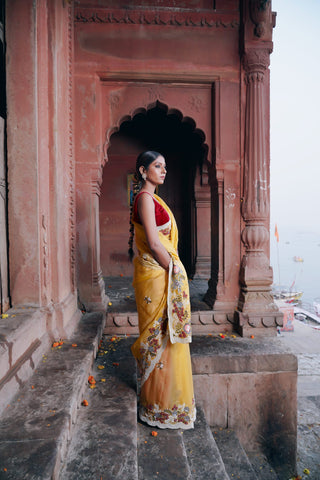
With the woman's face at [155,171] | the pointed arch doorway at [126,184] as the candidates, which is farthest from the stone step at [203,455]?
the pointed arch doorway at [126,184]

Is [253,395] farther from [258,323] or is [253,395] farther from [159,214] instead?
[159,214]

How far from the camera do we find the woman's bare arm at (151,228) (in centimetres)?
232

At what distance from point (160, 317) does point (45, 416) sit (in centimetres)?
99

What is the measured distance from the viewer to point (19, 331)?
7.55 ft

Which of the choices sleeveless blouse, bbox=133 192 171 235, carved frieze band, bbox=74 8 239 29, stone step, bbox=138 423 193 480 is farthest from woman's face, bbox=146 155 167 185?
carved frieze band, bbox=74 8 239 29

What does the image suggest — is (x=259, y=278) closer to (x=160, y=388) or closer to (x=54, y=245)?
(x=160, y=388)

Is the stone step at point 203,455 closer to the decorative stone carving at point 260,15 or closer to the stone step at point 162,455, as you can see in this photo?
the stone step at point 162,455

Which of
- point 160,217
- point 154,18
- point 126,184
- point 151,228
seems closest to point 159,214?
point 160,217

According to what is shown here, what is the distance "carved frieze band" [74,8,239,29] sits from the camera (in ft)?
13.2

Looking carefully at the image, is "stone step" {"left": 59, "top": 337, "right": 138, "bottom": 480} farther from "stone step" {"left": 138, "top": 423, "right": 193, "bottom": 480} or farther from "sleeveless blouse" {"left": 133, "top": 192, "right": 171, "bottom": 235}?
"sleeveless blouse" {"left": 133, "top": 192, "right": 171, "bottom": 235}

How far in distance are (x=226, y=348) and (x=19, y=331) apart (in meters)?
2.35

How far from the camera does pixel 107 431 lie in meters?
2.04

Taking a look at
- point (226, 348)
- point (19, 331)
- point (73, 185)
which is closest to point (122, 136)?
point (73, 185)

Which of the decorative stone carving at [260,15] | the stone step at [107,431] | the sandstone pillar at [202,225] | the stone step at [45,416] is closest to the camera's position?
the stone step at [45,416]
